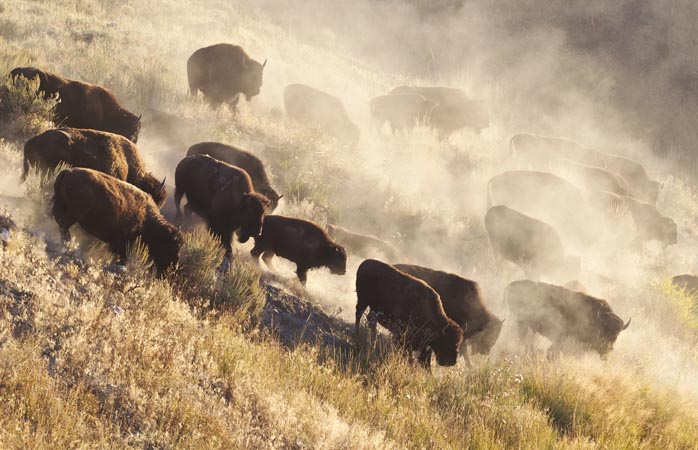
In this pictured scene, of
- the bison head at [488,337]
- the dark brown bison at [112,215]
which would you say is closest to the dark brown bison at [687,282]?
the bison head at [488,337]

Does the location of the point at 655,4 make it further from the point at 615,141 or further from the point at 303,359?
the point at 303,359

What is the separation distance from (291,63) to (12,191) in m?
19.4

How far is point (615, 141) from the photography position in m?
31.8

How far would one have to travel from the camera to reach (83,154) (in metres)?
8.25

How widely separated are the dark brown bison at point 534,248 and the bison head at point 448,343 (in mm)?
5532

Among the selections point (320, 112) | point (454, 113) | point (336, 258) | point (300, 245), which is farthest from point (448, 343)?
point (454, 113)

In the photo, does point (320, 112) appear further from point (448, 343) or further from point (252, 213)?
point (448, 343)

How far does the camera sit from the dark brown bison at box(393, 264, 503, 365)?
8977 millimetres

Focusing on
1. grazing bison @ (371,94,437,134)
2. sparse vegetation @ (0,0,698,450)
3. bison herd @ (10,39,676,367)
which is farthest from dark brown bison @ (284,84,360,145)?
grazing bison @ (371,94,437,134)

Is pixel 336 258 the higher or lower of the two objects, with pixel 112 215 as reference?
lower

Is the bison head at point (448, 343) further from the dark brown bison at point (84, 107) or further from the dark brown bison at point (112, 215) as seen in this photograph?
Answer: the dark brown bison at point (84, 107)

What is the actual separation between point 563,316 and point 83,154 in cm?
752

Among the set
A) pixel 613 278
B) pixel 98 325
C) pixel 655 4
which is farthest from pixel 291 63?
pixel 655 4

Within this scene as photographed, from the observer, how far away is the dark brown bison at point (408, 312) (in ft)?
25.7
